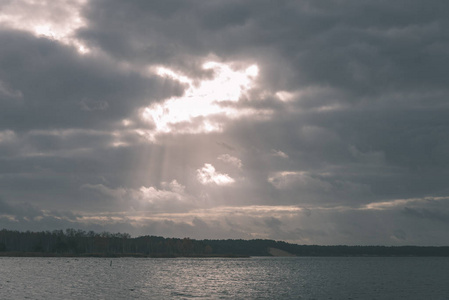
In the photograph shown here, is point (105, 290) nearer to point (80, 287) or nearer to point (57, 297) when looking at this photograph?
point (80, 287)

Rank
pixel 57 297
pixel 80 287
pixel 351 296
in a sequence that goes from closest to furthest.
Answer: pixel 57 297 → pixel 351 296 → pixel 80 287

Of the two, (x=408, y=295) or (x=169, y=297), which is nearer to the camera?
(x=169, y=297)

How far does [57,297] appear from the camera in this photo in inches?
3073

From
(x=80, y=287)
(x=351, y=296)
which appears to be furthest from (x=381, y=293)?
(x=80, y=287)

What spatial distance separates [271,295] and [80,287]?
42.0 metres

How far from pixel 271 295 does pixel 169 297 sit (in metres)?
22.0

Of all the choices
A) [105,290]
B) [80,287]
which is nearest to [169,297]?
[105,290]

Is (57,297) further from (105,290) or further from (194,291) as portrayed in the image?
(194,291)

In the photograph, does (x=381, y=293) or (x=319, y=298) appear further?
(x=381, y=293)

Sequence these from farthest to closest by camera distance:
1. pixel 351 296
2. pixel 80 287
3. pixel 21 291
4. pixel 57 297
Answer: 1. pixel 80 287
2. pixel 351 296
3. pixel 21 291
4. pixel 57 297

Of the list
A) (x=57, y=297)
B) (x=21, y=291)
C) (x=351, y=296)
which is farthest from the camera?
(x=351, y=296)

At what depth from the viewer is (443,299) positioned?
8825 centimetres

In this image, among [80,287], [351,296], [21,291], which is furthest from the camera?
[80,287]

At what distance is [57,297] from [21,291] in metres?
12.8
